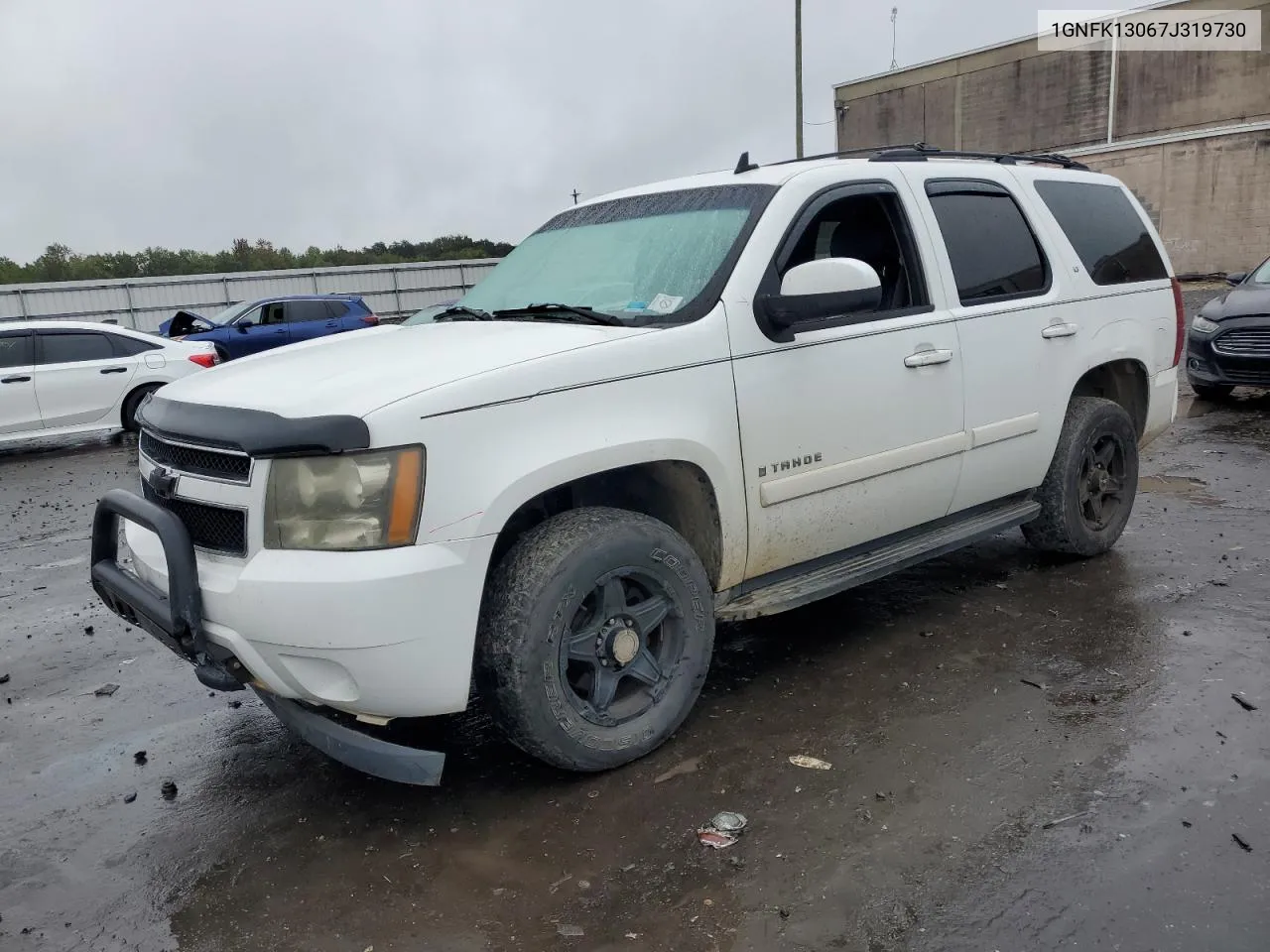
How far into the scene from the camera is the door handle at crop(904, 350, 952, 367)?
3855 mm

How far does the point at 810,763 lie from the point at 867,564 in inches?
36.2

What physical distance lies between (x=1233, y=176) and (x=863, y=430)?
26334mm

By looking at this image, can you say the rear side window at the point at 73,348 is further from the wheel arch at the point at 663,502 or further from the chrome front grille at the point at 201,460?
the wheel arch at the point at 663,502

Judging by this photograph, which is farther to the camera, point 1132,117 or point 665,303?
point 1132,117

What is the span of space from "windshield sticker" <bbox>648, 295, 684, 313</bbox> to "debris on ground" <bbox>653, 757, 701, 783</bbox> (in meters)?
1.52

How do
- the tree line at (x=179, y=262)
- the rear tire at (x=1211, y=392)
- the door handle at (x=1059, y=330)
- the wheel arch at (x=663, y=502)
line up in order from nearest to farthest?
the wheel arch at (x=663, y=502) < the door handle at (x=1059, y=330) < the rear tire at (x=1211, y=392) < the tree line at (x=179, y=262)

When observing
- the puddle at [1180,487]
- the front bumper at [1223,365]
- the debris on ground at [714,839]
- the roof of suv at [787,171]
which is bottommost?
the puddle at [1180,487]

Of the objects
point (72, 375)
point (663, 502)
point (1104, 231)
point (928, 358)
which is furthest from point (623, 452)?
point (72, 375)

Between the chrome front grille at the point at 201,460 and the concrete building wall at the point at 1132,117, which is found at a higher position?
the concrete building wall at the point at 1132,117

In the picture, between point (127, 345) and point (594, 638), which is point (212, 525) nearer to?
point (594, 638)

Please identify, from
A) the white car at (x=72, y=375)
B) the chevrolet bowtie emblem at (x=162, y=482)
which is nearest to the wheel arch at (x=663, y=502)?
the chevrolet bowtie emblem at (x=162, y=482)

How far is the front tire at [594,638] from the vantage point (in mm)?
2891

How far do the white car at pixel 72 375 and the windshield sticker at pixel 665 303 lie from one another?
9.36m

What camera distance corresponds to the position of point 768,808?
9.77 ft
